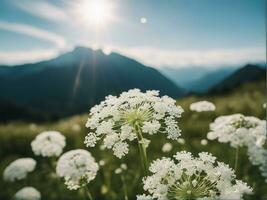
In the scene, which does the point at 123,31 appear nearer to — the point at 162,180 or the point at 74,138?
the point at 74,138

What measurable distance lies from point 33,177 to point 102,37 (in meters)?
1.64

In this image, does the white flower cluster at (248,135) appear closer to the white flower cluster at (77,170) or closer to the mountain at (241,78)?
the white flower cluster at (77,170)

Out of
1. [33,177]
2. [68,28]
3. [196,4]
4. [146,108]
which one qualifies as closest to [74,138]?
[33,177]

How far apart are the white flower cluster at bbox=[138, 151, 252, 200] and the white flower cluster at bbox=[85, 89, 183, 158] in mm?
184

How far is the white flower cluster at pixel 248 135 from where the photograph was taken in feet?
9.32

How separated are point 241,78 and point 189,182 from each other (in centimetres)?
Answer: 1173

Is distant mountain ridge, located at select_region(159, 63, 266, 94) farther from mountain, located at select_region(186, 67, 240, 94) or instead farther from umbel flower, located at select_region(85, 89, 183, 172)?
umbel flower, located at select_region(85, 89, 183, 172)

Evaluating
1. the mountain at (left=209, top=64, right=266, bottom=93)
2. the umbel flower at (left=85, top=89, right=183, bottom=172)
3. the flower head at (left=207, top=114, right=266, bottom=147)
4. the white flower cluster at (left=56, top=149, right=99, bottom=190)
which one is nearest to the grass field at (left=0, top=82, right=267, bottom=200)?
the flower head at (left=207, top=114, right=266, bottom=147)

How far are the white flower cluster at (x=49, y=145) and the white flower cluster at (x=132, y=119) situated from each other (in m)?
1.60

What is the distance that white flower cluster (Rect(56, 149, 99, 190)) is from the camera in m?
2.42

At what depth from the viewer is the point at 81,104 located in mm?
11914

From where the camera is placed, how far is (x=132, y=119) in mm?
2049

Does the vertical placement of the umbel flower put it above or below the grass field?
above

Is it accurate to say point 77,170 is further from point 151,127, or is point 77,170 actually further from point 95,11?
point 95,11
